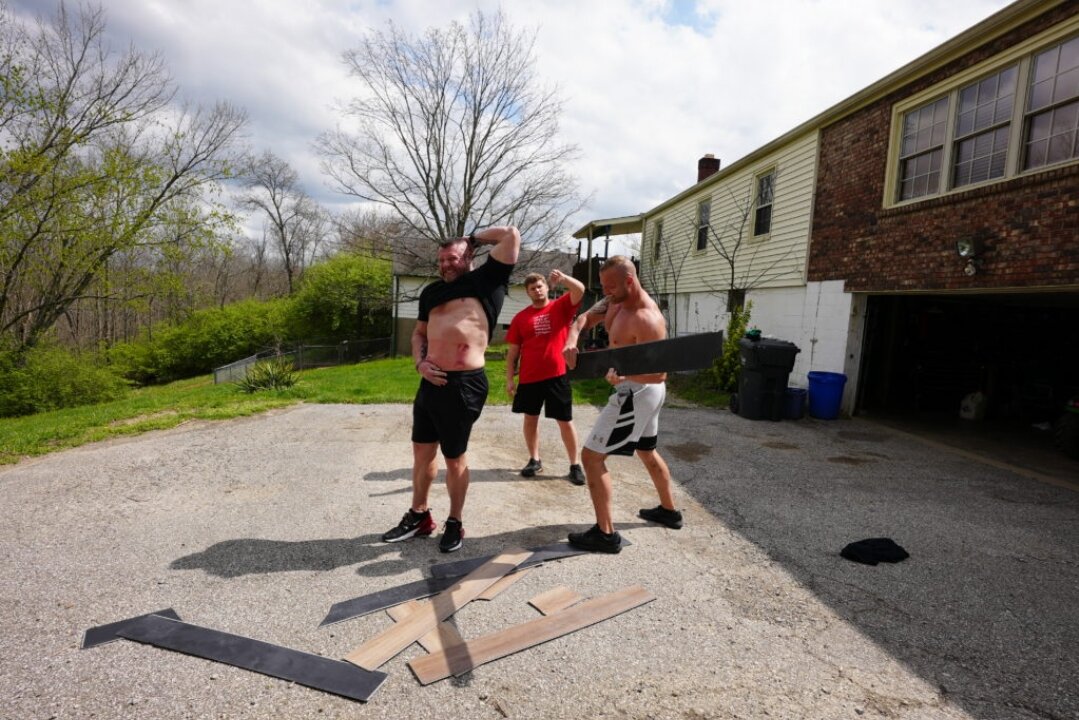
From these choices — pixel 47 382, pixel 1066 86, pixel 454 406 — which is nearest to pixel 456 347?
pixel 454 406

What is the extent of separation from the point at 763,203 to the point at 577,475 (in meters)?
9.10

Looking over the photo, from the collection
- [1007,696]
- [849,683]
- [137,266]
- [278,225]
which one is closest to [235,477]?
[849,683]

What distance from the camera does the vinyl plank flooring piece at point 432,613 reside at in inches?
92.4

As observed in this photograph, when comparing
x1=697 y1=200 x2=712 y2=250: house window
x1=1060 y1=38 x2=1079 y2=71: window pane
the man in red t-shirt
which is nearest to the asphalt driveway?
the man in red t-shirt

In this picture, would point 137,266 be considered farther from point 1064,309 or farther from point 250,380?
point 1064,309

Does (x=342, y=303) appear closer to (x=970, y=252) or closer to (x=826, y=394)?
(x=826, y=394)

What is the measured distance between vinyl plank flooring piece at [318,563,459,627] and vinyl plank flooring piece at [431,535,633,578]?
7 cm

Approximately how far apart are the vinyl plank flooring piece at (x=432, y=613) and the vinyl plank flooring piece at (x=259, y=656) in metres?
0.09

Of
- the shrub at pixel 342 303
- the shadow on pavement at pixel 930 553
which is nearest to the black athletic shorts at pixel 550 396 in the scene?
the shadow on pavement at pixel 930 553

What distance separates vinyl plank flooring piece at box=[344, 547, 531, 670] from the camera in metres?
2.35

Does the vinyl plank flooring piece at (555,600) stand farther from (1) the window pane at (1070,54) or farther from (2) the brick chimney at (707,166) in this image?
(2) the brick chimney at (707,166)

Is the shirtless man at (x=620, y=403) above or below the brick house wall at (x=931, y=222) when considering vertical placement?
below

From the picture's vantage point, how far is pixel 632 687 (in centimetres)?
221

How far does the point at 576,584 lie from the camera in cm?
305
